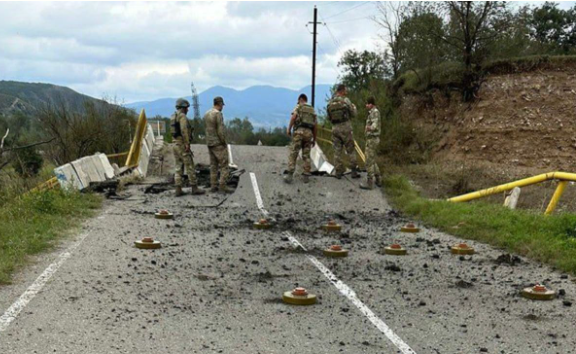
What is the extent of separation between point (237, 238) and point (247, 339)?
5.06 metres

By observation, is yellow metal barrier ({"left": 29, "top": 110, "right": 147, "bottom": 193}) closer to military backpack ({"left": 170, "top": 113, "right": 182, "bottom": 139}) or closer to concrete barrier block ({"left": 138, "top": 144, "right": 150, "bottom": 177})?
concrete barrier block ({"left": 138, "top": 144, "right": 150, "bottom": 177})

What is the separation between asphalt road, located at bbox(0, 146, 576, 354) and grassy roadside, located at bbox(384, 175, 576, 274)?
35 cm

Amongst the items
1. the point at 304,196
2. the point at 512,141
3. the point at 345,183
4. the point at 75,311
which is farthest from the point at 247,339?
the point at 512,141

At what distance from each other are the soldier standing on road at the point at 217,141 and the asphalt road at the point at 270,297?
13.0ft

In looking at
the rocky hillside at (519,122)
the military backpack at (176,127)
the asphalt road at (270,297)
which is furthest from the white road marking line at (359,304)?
the rocky hillside at (519,122)

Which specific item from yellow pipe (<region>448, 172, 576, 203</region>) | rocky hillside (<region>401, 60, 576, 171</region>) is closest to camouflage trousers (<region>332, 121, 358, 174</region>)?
yellow pipe (<region>448, 172, 576, 203</region>)

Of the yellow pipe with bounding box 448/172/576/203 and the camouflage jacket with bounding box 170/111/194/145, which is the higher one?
the camouflage jacket with bounding box 170/111/194/145

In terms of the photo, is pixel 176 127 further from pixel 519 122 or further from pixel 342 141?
pixel 519 122

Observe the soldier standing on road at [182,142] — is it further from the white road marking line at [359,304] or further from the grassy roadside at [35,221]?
the white road marking line at [359,304]

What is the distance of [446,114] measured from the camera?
31609 millimetres

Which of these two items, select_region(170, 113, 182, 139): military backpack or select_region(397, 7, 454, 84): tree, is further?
select_region(397, 7, 454, 84): tree

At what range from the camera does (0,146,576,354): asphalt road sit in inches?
220

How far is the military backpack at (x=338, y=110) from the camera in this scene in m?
16.8

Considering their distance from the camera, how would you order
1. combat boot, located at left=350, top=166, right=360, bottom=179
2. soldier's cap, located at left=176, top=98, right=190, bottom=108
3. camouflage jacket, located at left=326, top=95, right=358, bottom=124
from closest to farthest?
soldier's cap, located at left=176, top=98, right=190, bottom=108
camouflage jacket, located at left=326, top=95, right=358, bottom=124
combat boot, located at left=350, top=166, right=360, bottom=179
